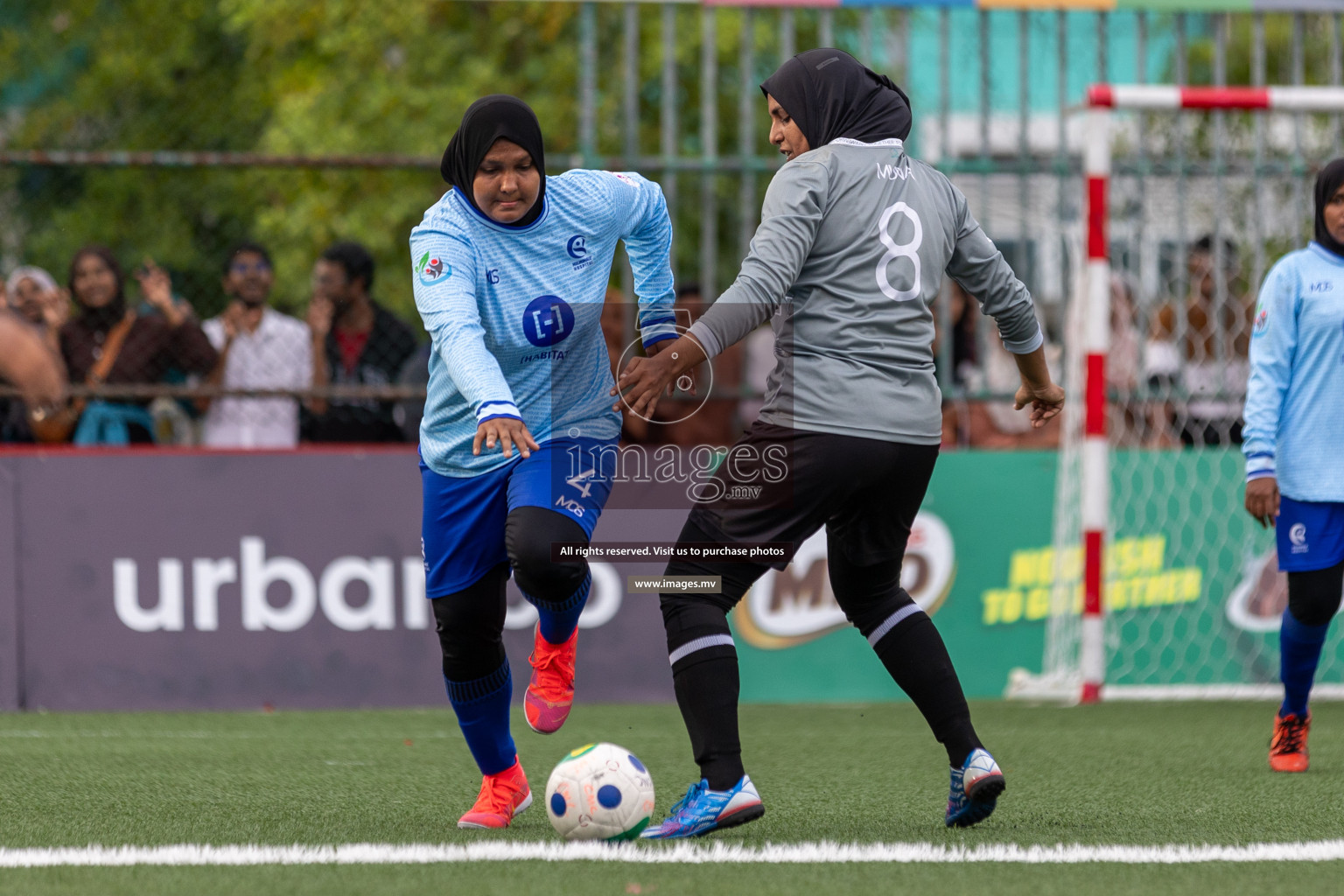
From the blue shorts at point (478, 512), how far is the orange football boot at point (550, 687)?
375 mm

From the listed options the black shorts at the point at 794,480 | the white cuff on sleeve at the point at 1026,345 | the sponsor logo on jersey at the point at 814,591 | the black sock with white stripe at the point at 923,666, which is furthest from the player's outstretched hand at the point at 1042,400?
the sponsor logo on jersey at the point at 814,591

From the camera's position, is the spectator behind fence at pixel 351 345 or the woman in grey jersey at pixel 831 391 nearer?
the woman in grey jersey at pixel 831 391

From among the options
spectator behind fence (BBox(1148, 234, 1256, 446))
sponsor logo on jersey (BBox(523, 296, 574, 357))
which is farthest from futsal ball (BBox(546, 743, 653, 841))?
spectator behind fence (BBox(1148, 234, 1256, 446))

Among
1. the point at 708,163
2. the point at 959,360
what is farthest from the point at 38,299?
the point at 959,360

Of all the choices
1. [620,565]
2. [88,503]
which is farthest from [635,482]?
[88,503]

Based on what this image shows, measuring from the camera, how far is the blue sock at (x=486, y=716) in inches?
179

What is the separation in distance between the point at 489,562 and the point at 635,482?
3382 mm

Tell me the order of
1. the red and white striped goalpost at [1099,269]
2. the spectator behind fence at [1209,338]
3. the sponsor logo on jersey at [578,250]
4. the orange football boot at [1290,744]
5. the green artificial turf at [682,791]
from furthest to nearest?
1. the spectator behind fence at [1209,338]
2. the red and white striped goalpost at [1099,269]
3. the orange football boot at [1290,744]
4. the sponsor logo on jersey at [578,250]
5. the green artificial turf at [682,791]

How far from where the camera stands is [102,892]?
11.6 ft

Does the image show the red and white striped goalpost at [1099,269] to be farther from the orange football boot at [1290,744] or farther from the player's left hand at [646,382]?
the player's left hand at [646,382]

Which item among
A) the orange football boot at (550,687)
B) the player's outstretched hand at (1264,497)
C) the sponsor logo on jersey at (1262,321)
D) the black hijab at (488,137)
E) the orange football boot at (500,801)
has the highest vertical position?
the black hijab at (488,137)

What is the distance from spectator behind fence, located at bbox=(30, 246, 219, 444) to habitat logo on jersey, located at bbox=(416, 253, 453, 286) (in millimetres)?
4385

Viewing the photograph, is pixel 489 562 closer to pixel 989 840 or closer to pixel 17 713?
pixel 989 840

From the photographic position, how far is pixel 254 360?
8414 millimetres
